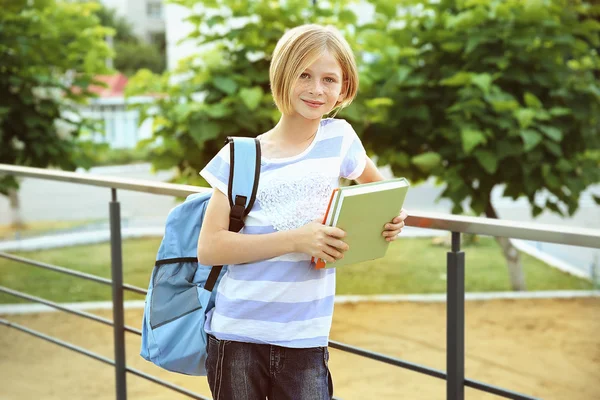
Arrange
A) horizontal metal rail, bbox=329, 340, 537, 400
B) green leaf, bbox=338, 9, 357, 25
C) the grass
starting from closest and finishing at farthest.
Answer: horizontal metal rail, bbox=329, 340, 537, 400 < green leaf, bbox=338, 9, 357, 25 < the grass

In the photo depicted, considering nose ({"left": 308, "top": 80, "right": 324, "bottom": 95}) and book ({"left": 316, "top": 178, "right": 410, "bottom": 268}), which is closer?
book ({"left": 316, "top": 178, "right": 410, "bottom": 268})

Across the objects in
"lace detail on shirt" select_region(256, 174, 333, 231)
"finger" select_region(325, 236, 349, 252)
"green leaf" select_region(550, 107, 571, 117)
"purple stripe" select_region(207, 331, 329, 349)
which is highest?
"green leaf" select_region(550, 107, 571, 117)

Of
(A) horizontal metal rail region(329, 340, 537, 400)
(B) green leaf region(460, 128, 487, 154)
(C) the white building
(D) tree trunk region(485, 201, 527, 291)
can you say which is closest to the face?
(A) horizontal metal rail region(329, 340, 537, 400)

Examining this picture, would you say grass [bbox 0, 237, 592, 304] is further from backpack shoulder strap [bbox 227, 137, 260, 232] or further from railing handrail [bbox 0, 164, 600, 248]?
backpack shoulder strap [bbox 227, 137, 260, 232]

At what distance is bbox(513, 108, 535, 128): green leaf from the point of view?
176 inches

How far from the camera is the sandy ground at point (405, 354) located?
15.4 feet

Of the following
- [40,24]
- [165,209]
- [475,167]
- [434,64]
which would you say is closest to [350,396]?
[475,167]

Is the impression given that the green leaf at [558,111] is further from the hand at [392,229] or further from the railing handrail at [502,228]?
the hand at [392,229]

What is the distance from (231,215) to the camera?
131 centimetres

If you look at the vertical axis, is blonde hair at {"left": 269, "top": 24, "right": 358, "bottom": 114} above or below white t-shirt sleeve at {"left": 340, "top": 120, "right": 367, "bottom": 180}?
above

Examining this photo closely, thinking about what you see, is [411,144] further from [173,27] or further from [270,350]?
[173,27]

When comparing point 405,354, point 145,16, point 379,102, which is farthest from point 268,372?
point 145,16

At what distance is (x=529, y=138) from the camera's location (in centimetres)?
448

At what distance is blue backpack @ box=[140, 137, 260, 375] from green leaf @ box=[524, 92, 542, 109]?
134 inches
